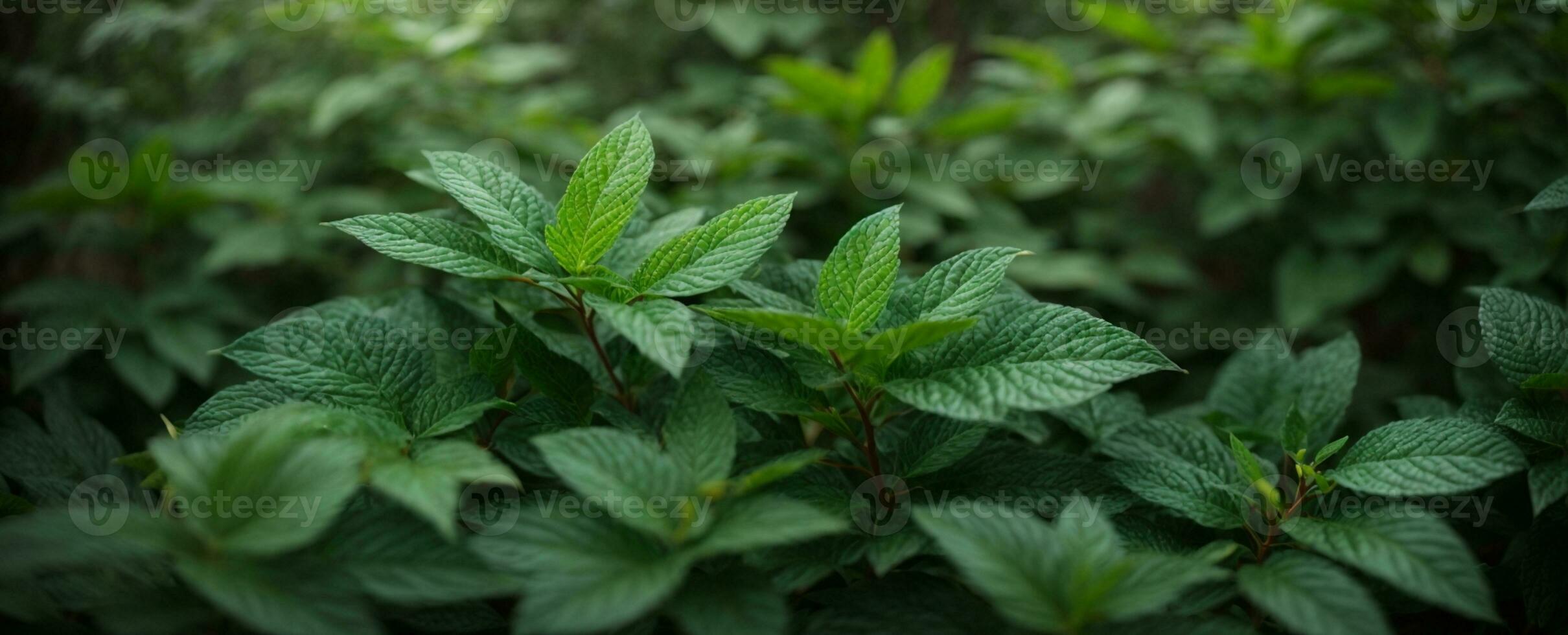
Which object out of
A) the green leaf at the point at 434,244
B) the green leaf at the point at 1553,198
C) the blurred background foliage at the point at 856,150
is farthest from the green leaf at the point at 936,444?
the blurred background foliage at the point at 856,150

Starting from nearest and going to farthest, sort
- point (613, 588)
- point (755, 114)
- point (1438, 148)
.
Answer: point (613, 588), point (1438, 148), point (755, 114)

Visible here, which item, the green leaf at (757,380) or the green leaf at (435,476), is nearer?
the green leaf at (435,476)

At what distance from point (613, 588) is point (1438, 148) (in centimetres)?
250

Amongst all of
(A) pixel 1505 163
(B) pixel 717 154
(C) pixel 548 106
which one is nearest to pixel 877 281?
(B) pixel 717 154

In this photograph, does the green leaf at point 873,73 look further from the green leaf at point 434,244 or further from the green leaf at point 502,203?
the green leaf at point 434,244

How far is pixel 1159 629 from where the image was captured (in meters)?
0.76

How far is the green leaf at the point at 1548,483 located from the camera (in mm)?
870

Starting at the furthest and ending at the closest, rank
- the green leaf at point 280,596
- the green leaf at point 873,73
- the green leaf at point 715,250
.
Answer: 1. the green leaf at point 873,73
2. the green leaf at point 715,250
3. the green leaf at point 280,596

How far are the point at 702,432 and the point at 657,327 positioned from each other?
0.13 metres

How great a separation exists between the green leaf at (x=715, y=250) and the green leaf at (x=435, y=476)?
0.24 meters

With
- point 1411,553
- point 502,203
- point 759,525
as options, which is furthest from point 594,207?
point 1411,553

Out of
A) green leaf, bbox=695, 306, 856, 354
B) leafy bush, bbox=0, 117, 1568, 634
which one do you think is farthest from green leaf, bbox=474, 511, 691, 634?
green leaf, bbox=695, 306, 856, 354

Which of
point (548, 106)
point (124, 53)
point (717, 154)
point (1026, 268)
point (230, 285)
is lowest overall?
point (1026, 268)

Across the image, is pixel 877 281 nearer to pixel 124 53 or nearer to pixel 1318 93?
pixel 1318 93
